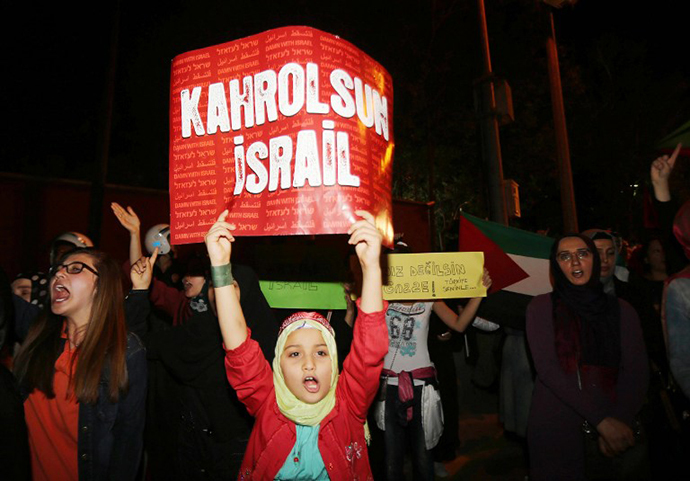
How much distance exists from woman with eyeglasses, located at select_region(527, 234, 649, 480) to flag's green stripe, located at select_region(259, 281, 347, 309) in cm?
174

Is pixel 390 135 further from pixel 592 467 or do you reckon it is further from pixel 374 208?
pixel 592 467

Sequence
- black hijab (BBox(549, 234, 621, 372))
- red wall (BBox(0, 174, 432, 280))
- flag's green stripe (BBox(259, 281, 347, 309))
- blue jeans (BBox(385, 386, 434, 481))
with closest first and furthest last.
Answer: black hijab (BBox(549, 234, 621, 372)), blue jeans (BBox(385, 386, 434, 481)), flag's green stripe (BBox(259, 281, 347, 309)), red wall (BBox(0, 174, 432, 280))

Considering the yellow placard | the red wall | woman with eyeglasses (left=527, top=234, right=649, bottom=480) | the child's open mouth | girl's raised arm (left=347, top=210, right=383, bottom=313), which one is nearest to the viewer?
girl's raised arm (left=347, top=210, right=383, bottom=313)

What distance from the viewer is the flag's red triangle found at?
14.0 ft

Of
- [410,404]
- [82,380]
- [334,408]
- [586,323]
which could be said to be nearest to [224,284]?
[334,408]

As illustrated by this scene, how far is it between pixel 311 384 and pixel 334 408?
17cm

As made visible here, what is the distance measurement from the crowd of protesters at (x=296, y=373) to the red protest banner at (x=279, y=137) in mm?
183

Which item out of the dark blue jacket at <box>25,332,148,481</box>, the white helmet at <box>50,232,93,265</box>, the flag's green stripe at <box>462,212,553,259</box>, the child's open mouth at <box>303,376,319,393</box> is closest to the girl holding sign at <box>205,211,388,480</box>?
the child's open mouth at <box>303,376,319,393</box>

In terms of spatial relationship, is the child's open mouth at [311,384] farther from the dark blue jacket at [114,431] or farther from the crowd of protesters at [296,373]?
the dark blue jacket at [114,431]

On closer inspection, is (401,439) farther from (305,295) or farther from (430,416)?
(305,295)

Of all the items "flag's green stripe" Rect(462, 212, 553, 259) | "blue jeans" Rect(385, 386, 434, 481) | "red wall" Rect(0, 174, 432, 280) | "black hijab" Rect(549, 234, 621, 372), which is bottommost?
"blue jeans" Rect(385, 386, 434, 481)

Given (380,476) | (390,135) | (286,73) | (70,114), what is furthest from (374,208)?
(70,114)

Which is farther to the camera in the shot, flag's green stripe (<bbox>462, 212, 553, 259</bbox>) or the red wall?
the red wall

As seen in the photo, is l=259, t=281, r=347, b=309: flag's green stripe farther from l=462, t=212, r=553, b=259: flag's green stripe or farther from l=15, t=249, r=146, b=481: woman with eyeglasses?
l=15, t=249, r=146, b=481: woman with eyeglasses
